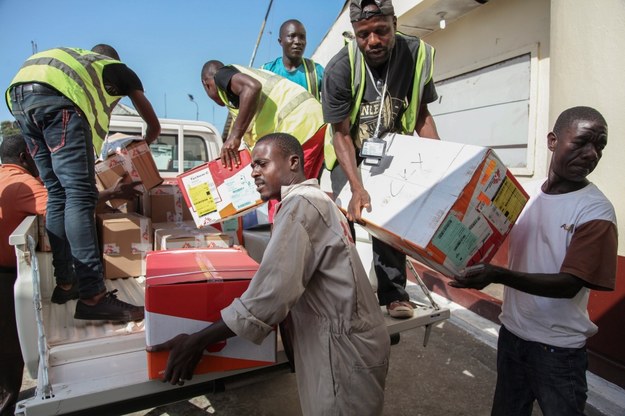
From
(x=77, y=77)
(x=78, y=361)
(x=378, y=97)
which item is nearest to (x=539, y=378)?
(x=378, y=97)

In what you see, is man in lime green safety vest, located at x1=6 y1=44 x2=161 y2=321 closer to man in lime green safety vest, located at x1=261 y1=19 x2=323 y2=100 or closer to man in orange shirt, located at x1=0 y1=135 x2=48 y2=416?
man in orange shirt, located at x1=0 y1=135 x2=48 y2=416

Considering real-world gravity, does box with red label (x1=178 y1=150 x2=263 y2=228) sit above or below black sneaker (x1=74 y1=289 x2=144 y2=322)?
above

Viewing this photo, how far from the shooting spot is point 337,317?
1.48 meters

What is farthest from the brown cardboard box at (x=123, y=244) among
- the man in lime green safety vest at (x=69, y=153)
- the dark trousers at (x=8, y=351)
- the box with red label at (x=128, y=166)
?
the dark trousers at (x=8, y=351)

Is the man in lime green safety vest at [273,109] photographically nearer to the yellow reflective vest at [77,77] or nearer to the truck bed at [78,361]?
the yellow reflective vest at [77,77]

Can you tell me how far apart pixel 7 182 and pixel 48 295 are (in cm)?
75

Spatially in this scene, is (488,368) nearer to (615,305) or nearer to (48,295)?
(615,305)

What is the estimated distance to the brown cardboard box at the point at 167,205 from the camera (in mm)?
3299

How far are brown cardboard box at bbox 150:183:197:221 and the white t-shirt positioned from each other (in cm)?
244

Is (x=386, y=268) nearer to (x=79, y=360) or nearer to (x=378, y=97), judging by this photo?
(x=378, y=97)

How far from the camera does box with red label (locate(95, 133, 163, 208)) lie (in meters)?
2.96

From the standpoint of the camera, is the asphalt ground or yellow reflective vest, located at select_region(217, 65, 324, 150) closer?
the asphalt ground

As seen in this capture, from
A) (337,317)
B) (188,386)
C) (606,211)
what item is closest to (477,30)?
(606,211)

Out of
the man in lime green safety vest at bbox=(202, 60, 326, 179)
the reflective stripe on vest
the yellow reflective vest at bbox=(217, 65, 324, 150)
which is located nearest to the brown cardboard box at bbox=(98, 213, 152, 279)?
the man in lime green safety vest at bbox=(202, 60, 326, 179)
